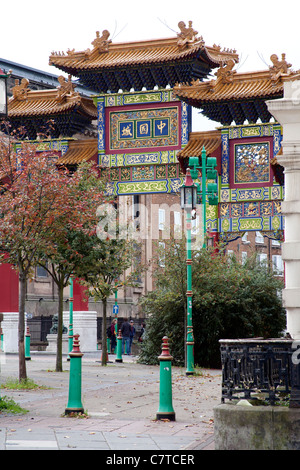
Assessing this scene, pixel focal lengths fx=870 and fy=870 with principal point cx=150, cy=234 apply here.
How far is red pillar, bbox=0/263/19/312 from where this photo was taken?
120 feet

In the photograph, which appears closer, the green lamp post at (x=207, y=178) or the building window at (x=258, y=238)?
the green lamp post at (x=207, y=178)

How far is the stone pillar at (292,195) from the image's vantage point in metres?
12.9

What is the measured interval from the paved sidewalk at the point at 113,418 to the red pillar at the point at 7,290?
15.3 metres

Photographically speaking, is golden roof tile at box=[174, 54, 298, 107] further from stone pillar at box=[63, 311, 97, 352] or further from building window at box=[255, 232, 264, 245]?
building window at box=[255, 232, 264, 245]

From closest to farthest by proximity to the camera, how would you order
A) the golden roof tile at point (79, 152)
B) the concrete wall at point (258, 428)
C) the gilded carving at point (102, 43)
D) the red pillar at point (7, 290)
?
the concrete wall at point (258, 428) < the golden roof tile at point (79, 152) < the gilded carving at point (102, 43) < the red pillar at point (7, 290)

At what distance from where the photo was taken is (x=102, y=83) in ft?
120

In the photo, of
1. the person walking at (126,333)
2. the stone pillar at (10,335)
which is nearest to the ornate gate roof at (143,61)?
the person walking at (126,333)

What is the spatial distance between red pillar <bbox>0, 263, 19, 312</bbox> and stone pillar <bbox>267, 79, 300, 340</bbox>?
81.3ft

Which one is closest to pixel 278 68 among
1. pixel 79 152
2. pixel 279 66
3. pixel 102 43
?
pixel 279 66

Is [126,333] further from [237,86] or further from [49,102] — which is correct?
[237,86]

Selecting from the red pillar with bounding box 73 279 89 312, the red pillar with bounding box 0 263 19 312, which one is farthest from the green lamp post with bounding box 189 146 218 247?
the red pillar with bounding box 0 263 19 312

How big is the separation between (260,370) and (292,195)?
14.0 ft

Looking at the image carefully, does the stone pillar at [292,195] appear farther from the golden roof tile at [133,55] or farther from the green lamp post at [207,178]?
the golden roof tile at [133,55]
